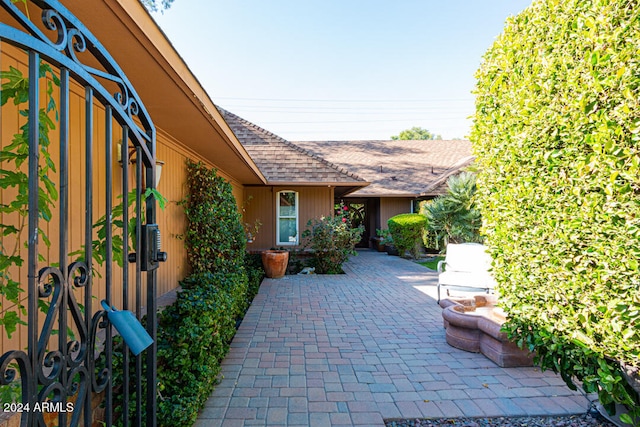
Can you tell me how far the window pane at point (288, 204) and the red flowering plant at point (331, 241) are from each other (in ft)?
3.20

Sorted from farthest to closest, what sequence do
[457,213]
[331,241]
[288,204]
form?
[457,213] < [288,204] < [331,241]

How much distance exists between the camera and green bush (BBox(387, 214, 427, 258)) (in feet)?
39.2

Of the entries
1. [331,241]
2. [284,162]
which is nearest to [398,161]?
[284,162]

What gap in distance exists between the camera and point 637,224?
5.86 ft

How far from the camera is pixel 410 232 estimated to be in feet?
39.3

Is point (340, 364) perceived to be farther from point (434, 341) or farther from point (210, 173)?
point (210, 173)

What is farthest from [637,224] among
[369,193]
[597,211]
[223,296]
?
[369,193]

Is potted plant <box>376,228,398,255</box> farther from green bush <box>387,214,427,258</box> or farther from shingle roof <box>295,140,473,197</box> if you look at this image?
shingle roof <box>295,140,473,197</box>

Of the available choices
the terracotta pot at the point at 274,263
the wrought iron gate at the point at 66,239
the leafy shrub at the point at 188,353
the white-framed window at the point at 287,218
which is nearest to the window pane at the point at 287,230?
the white-framed window at the point at 287,218

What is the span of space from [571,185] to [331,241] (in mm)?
6739

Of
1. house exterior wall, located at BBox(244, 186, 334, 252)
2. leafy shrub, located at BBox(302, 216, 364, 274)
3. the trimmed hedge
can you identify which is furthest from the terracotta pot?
the trimmed hedge

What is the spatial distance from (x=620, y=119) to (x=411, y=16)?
972 cm

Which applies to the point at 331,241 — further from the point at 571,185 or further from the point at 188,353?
the point at 571,185

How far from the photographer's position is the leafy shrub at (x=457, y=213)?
9.88 meters
